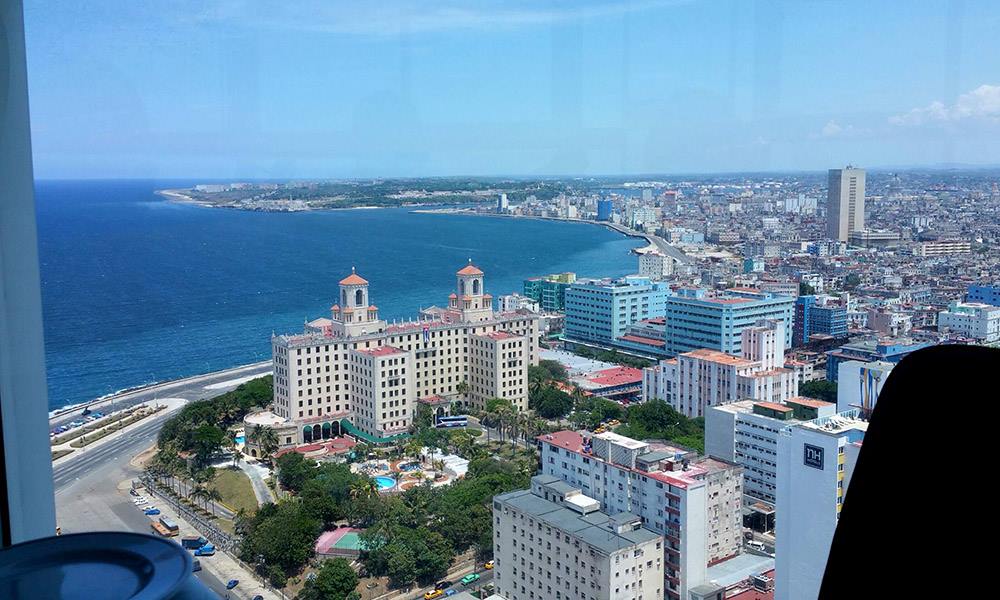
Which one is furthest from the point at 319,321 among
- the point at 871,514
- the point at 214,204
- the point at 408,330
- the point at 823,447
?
the point at 871,514

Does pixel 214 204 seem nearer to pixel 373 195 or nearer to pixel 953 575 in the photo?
pixel 373 195

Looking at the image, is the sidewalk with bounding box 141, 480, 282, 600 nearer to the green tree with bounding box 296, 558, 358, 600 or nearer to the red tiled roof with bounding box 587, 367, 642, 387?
the green tree with bounding box 296, 558, 358, 600

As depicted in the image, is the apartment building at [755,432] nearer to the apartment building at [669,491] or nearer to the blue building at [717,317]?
the apartment building at [669,491]

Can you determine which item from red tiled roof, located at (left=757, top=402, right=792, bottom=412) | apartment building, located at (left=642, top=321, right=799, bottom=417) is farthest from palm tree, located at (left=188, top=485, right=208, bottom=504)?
apartment building, located at (left=642, top=321, right=799, bottom=417)

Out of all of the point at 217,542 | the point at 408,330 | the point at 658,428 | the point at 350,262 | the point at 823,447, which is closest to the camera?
the point at 823,447

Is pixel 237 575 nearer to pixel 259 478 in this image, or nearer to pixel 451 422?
pixel 259 478
